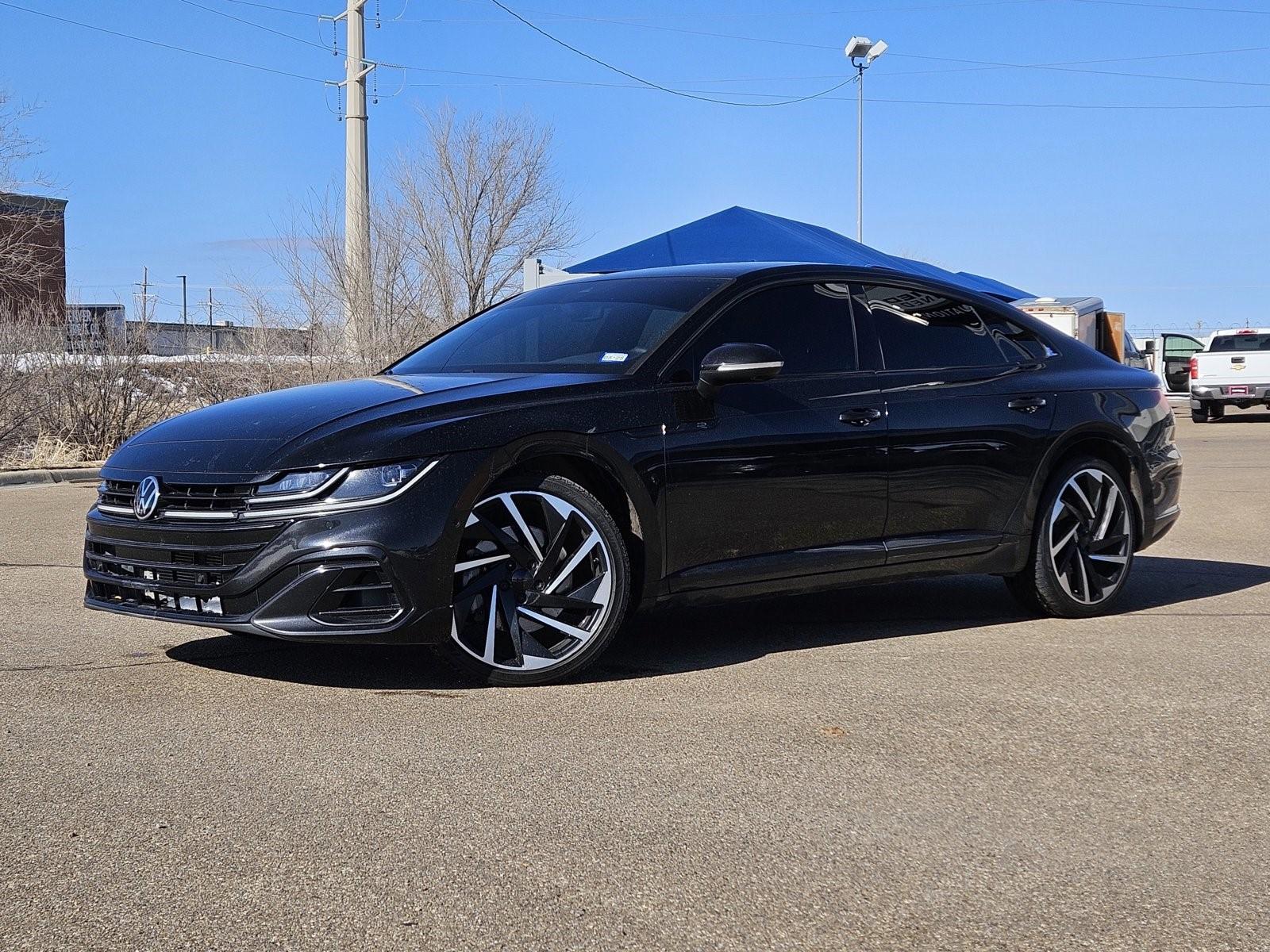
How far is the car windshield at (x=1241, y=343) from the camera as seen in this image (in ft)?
93.6

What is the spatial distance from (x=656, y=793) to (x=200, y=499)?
75.4 inches

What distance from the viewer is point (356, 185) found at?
88.0 ft

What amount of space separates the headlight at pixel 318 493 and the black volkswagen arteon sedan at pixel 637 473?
0.01 m

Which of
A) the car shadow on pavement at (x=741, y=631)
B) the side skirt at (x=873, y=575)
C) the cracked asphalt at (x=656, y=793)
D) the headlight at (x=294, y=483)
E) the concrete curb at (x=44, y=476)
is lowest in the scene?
the cracked asphalt at (x=656, y=793)

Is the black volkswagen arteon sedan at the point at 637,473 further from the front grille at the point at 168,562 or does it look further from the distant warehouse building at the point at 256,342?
the distant warehouse building at the point at 256,342

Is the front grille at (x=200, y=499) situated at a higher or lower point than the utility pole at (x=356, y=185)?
lower

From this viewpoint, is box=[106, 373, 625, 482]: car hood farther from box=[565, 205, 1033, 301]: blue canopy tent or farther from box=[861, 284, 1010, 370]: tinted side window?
box=[565, 205, 1033, 301]: blue canopy tent

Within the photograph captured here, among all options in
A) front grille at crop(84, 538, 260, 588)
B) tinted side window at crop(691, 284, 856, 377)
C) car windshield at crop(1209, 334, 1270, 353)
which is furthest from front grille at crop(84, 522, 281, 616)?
car windshield at crop(1209, 334, 1270, 353)

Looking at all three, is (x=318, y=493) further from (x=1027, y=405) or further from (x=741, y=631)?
(x=1027, y=405)

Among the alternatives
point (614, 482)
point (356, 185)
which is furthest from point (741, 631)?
point (356, 185)

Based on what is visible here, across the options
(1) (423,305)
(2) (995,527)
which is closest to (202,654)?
(2) (995,527)

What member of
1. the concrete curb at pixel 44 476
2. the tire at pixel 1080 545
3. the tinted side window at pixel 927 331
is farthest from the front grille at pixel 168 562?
the concrete curb at pixel 44 476

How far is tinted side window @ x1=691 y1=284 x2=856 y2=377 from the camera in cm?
584

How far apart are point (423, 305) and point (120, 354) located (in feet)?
20.9
